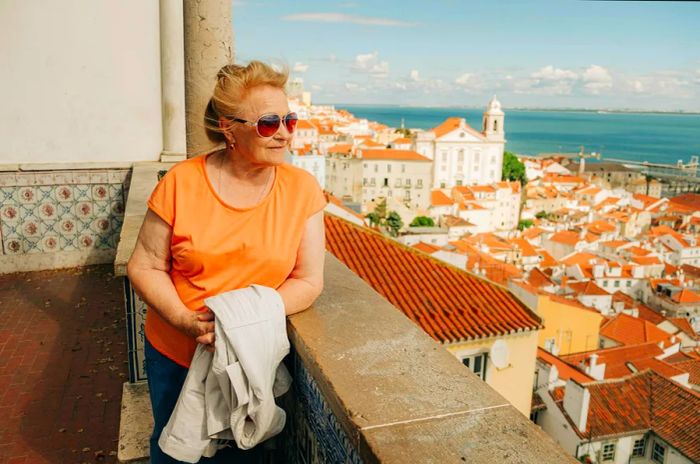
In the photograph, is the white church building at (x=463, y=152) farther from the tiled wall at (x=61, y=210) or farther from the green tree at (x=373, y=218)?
the tiled wall at (x=61, y=210)

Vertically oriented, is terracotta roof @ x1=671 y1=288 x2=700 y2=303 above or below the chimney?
below

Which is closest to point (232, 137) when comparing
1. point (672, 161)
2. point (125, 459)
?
point (125, 459)

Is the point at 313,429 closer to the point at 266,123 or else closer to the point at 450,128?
the point at 266,123

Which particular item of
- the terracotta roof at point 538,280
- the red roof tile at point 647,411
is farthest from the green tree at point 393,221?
the red roof tile at point 647,411

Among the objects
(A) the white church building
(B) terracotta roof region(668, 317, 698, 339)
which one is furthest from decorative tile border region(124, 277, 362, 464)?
(A) the white church building

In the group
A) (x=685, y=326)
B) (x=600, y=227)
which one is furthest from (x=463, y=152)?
(x=685, y=326)

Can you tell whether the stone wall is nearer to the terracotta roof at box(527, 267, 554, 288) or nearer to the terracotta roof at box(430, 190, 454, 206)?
the terracotta roof at box(527, 267, 554, 288)

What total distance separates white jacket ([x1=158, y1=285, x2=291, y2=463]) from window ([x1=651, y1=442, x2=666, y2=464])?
24.9 metres

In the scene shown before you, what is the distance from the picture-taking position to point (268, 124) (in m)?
1.90

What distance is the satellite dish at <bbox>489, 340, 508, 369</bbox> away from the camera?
12.0 meters

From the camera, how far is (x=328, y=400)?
64.1 inches

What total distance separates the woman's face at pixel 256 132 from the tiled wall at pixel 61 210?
4.50 meters

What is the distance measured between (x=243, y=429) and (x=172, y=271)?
1.85ft

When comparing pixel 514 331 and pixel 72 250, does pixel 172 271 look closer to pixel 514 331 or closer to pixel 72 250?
pixel 72 250
